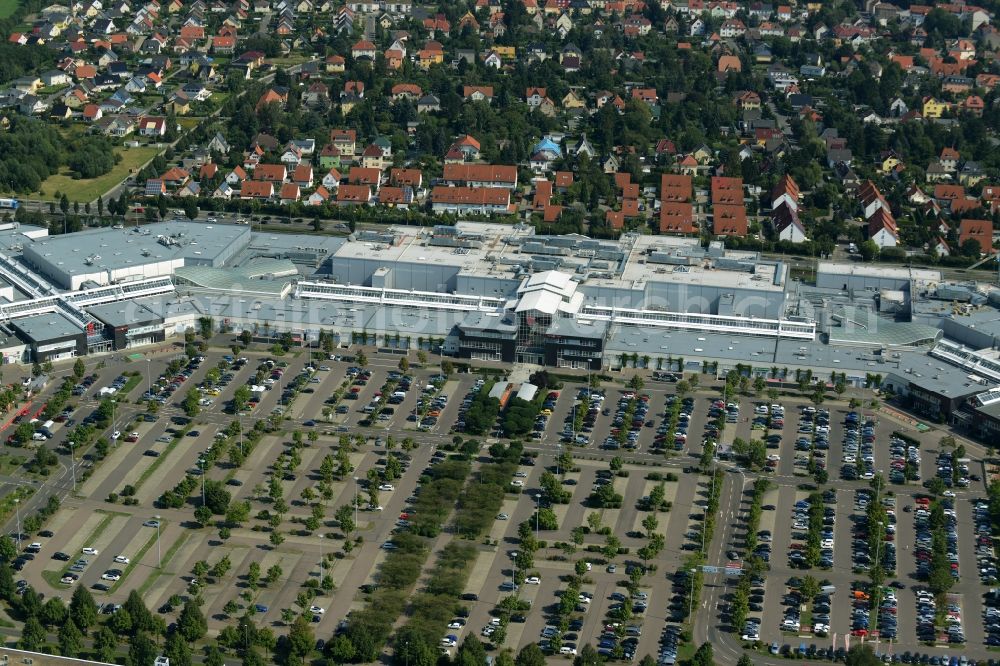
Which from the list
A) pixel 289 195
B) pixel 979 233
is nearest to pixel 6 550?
pixel 289 195

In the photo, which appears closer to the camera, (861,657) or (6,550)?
(861,657)

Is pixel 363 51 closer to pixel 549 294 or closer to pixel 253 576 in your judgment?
pixel 549 294

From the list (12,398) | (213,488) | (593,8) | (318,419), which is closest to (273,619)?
(213,488)

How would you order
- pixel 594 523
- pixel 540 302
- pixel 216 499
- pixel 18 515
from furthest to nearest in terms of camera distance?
A: pixel 540 302 → pixel 216 499 → pixel 18 515 → pixel 594 523

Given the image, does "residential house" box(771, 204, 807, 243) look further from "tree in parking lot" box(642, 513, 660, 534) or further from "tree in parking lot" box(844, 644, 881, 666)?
"tree in parking lot" box(844, 644, 881, 666)

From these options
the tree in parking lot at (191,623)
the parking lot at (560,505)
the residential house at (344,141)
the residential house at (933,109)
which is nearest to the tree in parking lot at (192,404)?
the parking lot at (560,505)

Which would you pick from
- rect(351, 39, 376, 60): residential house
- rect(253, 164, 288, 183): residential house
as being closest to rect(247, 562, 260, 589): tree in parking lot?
rect(253, 164, 288, 183): residential house

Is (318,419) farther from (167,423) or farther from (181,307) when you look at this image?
(181,307)
